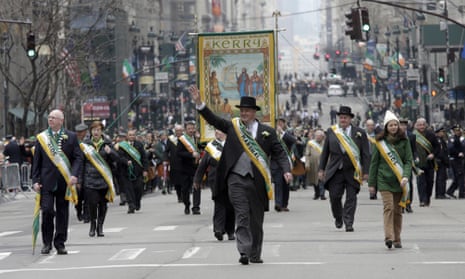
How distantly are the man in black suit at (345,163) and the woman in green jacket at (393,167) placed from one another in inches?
119

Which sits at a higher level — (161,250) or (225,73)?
(225,73)

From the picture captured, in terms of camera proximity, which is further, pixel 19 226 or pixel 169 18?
pixel 169 18

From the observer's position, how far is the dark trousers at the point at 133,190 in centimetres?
2738

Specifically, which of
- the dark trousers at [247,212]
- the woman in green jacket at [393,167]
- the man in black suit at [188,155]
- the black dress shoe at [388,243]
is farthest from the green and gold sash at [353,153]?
the man in black suit at [188,155]

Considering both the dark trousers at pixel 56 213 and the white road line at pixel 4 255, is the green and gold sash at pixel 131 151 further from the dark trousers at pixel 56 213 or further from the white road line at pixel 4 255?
the dark trousers at pixel 56 213

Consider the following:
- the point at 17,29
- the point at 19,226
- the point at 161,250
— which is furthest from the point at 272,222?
the point at 17,29

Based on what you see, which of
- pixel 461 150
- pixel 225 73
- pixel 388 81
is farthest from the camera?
pixel 388 81

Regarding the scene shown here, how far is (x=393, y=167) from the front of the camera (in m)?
16.5

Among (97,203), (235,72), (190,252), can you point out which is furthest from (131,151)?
(190,252)

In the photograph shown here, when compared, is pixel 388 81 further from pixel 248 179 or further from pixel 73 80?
pixel 248 179

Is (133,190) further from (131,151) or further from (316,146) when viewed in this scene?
(316,146)

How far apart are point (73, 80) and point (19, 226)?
35051 mm

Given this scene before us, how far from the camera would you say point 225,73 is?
28.1 m

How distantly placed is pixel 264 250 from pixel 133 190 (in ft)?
37.7
